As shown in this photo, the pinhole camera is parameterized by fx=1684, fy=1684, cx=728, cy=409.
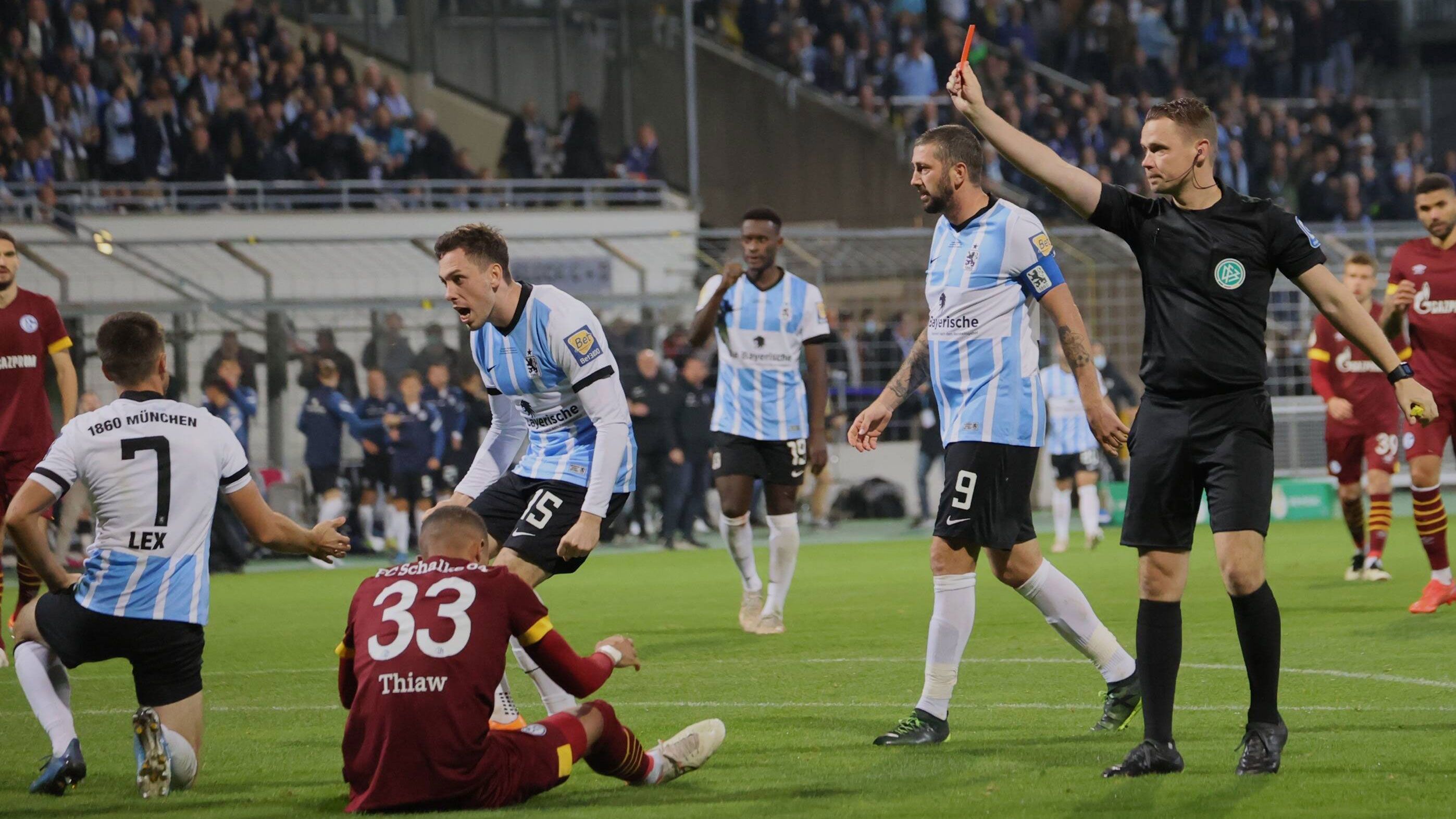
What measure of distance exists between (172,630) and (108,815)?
2.16 feet

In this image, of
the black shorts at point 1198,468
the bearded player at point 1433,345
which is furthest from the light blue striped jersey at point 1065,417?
the black shorts at point 1198,468

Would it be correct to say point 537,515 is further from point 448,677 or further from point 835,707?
point 448,677

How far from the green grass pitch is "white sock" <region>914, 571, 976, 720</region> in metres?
0.17

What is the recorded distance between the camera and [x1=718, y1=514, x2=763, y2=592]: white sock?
1062 centimetres

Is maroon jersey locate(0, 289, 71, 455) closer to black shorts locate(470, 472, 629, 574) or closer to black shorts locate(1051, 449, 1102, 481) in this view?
black shorts locate(470, 472, 629, 574)

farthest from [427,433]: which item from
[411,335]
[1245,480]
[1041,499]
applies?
[1245,480]

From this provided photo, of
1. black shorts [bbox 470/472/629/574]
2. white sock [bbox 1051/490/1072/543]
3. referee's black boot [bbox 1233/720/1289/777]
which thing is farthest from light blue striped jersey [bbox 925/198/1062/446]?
white sock [bbox 1051/490/1072/543]

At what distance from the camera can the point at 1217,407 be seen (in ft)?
17.9

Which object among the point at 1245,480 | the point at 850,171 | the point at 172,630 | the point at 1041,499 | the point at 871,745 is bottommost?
the point at 1041,499

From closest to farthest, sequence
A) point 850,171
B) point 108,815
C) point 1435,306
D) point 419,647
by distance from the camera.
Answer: point 419,647, point 108,815, point 1435,306, point 850,171

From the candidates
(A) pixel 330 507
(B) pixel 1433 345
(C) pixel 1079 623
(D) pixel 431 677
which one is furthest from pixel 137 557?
(A) pixel 330 507

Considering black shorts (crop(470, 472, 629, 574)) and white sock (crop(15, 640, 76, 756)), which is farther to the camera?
black shorts (crop(470, 472, 629, 574))

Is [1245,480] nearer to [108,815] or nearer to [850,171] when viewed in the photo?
[108,815]

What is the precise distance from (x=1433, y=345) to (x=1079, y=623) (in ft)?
16.0
